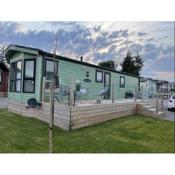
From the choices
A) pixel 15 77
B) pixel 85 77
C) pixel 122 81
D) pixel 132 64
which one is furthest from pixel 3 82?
pixel 132 64

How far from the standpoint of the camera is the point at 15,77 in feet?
26.7

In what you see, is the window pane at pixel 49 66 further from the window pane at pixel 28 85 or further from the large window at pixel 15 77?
the large window at pixel 15 77

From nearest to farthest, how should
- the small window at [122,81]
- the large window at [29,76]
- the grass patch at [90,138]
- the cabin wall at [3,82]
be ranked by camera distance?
the grass patch at [90,138] → the large window at [29,76] → the cabin wall at [3,82] → the small window at [122,81]

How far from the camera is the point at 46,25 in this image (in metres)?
6.15

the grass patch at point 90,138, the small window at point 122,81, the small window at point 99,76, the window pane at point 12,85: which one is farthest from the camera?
the small window at point 122,81

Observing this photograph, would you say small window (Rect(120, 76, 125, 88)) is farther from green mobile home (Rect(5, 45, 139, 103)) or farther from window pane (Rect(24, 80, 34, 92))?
window pane (Rect(24, 80, 34, 92))

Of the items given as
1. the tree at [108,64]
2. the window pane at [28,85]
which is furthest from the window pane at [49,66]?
the tree at [108,64]

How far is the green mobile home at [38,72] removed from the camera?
23.4 ft
